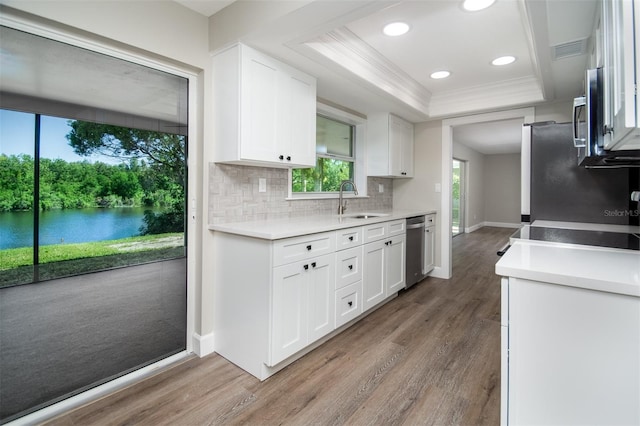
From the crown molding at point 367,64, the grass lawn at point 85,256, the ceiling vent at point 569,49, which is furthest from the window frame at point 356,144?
the ceiling vent at point 569,49

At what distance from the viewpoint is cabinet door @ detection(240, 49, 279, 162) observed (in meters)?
2.13

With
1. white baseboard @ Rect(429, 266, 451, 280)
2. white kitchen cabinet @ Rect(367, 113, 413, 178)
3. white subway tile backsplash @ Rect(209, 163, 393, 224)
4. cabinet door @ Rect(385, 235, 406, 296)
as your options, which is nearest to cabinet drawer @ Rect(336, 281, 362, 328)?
cabinet door @ Rect(385, 235, 406, 296)

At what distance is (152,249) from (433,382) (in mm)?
2014

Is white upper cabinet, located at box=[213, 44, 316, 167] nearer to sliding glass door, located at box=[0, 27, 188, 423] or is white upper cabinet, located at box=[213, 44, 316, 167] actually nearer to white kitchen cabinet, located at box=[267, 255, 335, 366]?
sliding glass door, located at box=[0, 27, 188, 423]

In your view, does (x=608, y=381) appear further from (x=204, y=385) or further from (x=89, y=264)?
(x=89, y=264)

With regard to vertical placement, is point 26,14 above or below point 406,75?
below

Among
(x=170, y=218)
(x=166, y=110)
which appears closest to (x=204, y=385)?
(x=170, y=218)

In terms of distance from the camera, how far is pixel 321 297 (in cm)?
230

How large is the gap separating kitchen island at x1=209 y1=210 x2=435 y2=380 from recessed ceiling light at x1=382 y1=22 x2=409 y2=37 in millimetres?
1506

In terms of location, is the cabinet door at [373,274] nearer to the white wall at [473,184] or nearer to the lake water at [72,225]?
the lake water at [72,225]

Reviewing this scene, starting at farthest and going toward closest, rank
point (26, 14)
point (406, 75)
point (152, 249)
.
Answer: point (406, 75), point (152, 249), point (26, 14)

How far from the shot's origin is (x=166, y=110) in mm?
2160

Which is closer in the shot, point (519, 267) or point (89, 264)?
point (519, 267)

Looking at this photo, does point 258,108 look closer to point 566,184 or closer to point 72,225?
point 72,225
